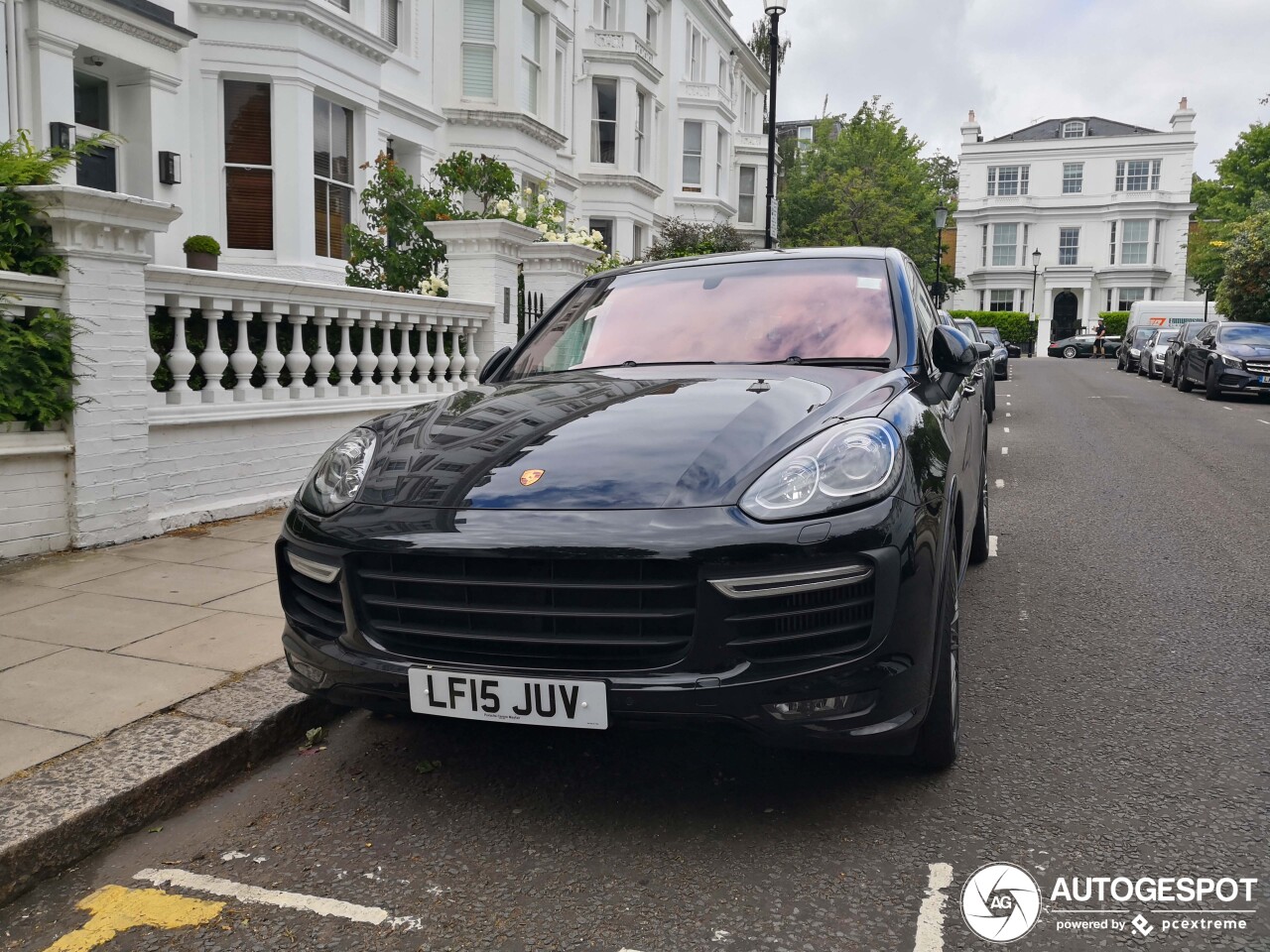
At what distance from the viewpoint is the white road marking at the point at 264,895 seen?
2.60m

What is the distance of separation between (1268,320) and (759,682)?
33057 millimetres

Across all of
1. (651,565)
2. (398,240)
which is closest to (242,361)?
(398,240)

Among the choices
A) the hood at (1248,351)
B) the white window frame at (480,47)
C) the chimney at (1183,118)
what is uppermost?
the chimney at (1183,118)

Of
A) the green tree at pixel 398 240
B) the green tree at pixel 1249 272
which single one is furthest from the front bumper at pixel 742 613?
the green tree at pixel 1249 272

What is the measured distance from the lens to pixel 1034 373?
Answer: 3322cm

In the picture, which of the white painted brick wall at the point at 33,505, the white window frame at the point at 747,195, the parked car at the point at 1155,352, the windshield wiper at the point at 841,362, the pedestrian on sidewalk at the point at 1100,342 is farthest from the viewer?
the pedestrian on sidewalk at the point at 1100,342

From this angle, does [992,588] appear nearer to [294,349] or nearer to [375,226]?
[294,349]

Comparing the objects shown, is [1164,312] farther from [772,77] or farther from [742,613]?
[742,613]

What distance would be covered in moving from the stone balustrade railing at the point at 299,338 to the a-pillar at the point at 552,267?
5.13 ft

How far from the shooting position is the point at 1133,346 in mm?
35938

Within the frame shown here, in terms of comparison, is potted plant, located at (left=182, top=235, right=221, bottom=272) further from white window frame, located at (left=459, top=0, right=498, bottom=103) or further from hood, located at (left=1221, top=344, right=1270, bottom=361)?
hood, located at (left=1221, top=344, right=1270, bottom=361)

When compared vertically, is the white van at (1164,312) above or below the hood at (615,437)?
above

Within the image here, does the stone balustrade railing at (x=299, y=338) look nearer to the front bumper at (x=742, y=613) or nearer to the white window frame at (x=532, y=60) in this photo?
the front bumper at (x=742, y=613)

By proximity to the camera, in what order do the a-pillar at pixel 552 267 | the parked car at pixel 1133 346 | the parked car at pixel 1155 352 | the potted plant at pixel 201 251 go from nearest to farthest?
the a-pillar at pixel 552 267 → the potted plant at pixel 201 251 → the parked car at pixel 1155 352 → the parked car at pixel 1133 346
